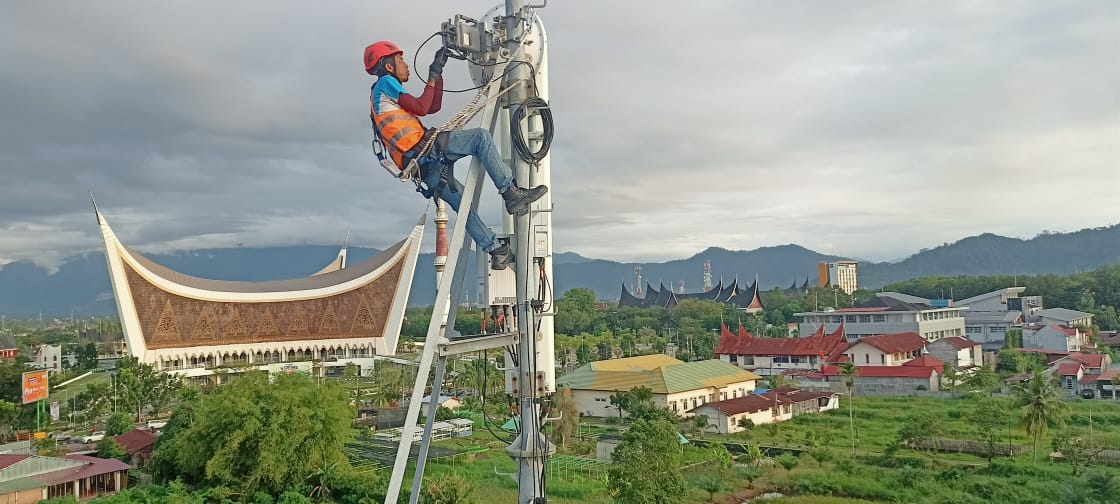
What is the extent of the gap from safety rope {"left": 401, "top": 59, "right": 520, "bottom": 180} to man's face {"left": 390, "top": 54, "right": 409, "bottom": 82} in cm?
64

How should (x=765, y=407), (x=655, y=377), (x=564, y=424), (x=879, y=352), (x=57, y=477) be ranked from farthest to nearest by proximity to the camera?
1. (x=879, y=352)
2. (x=655, y=377)
3. (x=765, y=407)
4. (x=564, y=424)
5. (x=57, y=477)

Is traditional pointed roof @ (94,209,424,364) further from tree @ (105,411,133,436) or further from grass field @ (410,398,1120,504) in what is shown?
grass field @ (410,398,1120,504)

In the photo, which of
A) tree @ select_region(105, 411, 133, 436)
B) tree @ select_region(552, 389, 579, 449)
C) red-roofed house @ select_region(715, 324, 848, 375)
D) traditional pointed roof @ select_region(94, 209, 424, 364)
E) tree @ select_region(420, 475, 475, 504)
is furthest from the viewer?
traditional pointed roof @ select_region(94, 209, 424, 364)

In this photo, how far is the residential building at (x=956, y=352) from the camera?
37531 millimetres

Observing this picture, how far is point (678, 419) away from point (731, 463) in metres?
6.64

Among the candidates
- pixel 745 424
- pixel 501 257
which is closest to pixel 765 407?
pixel 745 424

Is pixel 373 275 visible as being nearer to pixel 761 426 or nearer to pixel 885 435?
pixel 761 426

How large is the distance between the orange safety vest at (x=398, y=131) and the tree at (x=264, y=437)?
10642 millimetres

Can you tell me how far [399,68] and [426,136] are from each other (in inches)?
28.6

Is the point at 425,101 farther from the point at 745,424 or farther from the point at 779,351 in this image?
the point at 779,351

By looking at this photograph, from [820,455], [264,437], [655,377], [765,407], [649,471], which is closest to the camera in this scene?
[649,471]

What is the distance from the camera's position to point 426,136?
23.0 ft

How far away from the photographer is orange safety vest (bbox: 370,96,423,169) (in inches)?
274

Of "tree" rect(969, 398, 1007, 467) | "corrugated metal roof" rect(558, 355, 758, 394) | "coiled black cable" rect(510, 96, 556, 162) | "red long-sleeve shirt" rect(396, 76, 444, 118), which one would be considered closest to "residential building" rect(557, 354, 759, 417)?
"corrugated metal roof" rect(558, 355, 758, 394)
